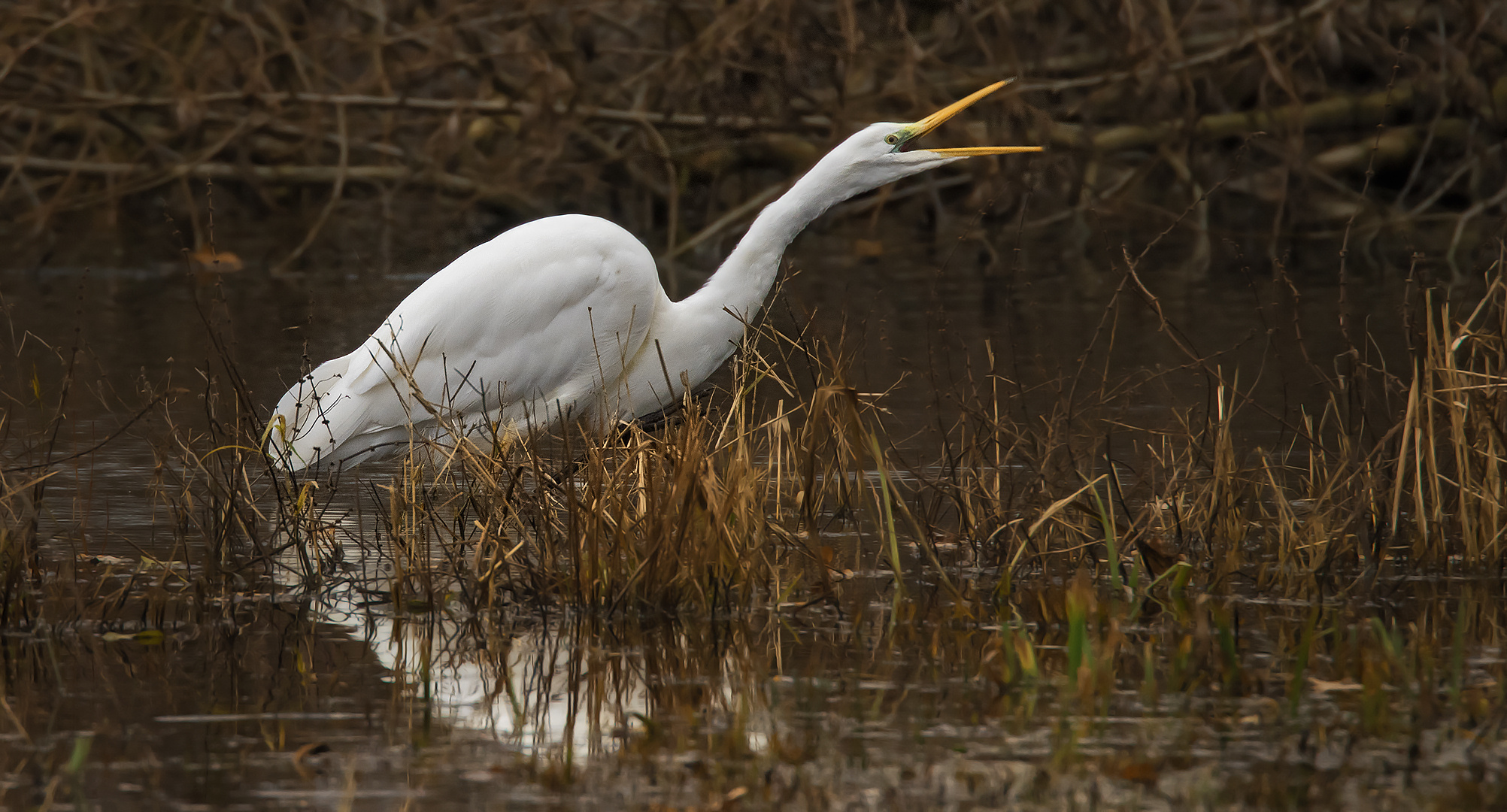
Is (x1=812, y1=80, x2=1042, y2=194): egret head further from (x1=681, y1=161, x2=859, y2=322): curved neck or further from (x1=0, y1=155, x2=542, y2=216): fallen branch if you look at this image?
(x1=0, y1=155, x2=542, y2=216): fallen branch

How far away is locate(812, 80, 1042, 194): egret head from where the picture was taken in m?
5.89

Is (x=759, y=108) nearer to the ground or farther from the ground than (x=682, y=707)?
farther from the ground

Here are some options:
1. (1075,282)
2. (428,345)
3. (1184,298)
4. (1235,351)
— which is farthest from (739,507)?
(1075,282)

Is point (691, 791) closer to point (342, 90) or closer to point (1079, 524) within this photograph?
point (1079, 524)

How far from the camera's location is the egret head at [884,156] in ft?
19.3

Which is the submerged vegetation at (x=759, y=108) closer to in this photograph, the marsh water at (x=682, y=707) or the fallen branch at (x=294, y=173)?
the fallen branch at (x=294, y=173)

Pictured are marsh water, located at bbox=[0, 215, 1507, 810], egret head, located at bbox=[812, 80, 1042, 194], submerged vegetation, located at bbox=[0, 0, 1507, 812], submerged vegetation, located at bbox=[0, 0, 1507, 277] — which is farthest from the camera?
submerged vegetation, located at bbox=[0, 0, 1507, 277]

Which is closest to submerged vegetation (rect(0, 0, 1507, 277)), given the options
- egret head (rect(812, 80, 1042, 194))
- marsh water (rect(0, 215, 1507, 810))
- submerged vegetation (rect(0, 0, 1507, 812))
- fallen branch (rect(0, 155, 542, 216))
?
fallen branch (rect(0, 155, 542, 216))

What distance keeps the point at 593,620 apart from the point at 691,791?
131 centimetres

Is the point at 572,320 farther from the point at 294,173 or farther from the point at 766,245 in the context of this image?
the point at 294,173

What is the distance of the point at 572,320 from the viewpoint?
6000 millimetres

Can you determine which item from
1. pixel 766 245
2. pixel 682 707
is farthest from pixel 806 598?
pixel 766 245

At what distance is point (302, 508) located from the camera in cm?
488

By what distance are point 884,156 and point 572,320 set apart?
3.61ft
